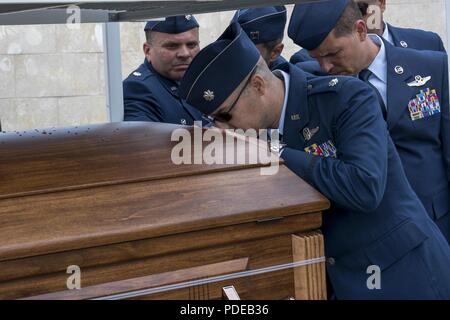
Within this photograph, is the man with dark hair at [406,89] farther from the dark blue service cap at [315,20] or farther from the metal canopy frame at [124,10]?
the metal canopy frame at [124,10]


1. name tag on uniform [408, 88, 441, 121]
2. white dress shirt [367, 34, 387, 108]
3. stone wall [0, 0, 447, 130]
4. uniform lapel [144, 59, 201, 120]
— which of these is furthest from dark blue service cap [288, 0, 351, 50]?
stone wall [0, 0, 447, 130]

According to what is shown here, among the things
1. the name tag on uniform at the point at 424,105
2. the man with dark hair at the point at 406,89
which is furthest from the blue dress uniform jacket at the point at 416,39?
the name tag on uniform at the point at 424,105

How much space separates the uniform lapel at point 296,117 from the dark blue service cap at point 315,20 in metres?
0.57

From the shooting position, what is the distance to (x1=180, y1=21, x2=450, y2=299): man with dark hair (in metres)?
1.70

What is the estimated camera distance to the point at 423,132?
2461 millimetres

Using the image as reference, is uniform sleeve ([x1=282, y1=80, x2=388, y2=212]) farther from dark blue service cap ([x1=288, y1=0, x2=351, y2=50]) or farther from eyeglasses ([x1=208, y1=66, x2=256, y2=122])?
dark blue service cap ([x1=288, y1=0, x2=351, y2=50])

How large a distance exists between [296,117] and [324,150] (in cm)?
13

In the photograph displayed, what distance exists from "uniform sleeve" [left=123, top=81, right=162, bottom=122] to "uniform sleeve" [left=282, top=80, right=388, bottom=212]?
3.76 ft

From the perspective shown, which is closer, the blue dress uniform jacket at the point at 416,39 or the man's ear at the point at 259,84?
the man's ear at the point at 259,84

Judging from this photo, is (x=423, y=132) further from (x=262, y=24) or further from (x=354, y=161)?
(x=262, y=24)

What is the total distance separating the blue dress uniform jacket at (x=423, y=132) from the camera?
245 cm
